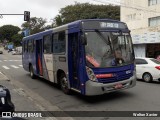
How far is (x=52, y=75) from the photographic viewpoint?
1188 centimetres

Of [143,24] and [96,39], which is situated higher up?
[143,24]

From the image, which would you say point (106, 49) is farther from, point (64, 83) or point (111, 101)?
point (64, 83)

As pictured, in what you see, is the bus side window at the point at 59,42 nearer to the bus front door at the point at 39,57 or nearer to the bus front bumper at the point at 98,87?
the bus front bumper at the point at 98,87

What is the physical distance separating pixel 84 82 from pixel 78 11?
56.6 metres

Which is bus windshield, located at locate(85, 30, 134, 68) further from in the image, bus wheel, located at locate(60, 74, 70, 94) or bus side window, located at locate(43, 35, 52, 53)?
bus side window, located at locate(43, 35, 52, 53)

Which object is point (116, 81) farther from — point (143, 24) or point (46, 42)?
point (143, 24)

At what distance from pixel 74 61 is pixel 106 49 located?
1.35 m

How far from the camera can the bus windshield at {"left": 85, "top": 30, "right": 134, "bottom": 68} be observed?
8.70 meters

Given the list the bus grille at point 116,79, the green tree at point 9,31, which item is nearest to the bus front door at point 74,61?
the bus grille at point 116,79

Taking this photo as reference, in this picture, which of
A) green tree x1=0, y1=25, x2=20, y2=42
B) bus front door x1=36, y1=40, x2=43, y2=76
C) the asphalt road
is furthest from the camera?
green tree x1=0, y1=25, x2=20, y2=42

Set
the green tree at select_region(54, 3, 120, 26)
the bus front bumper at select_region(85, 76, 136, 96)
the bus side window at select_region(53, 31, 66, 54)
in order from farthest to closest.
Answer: the green tree at select_region(54, 3, 120, 26) → the bus side window at select_region(53, 31, 66, 54) → the bus front bumper at select_region(85, 76, 136, 96)

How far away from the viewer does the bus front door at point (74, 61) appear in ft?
30.5

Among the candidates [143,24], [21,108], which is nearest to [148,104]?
[21,108]

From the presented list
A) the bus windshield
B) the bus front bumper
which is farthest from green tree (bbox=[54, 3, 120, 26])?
the bus front bumper
